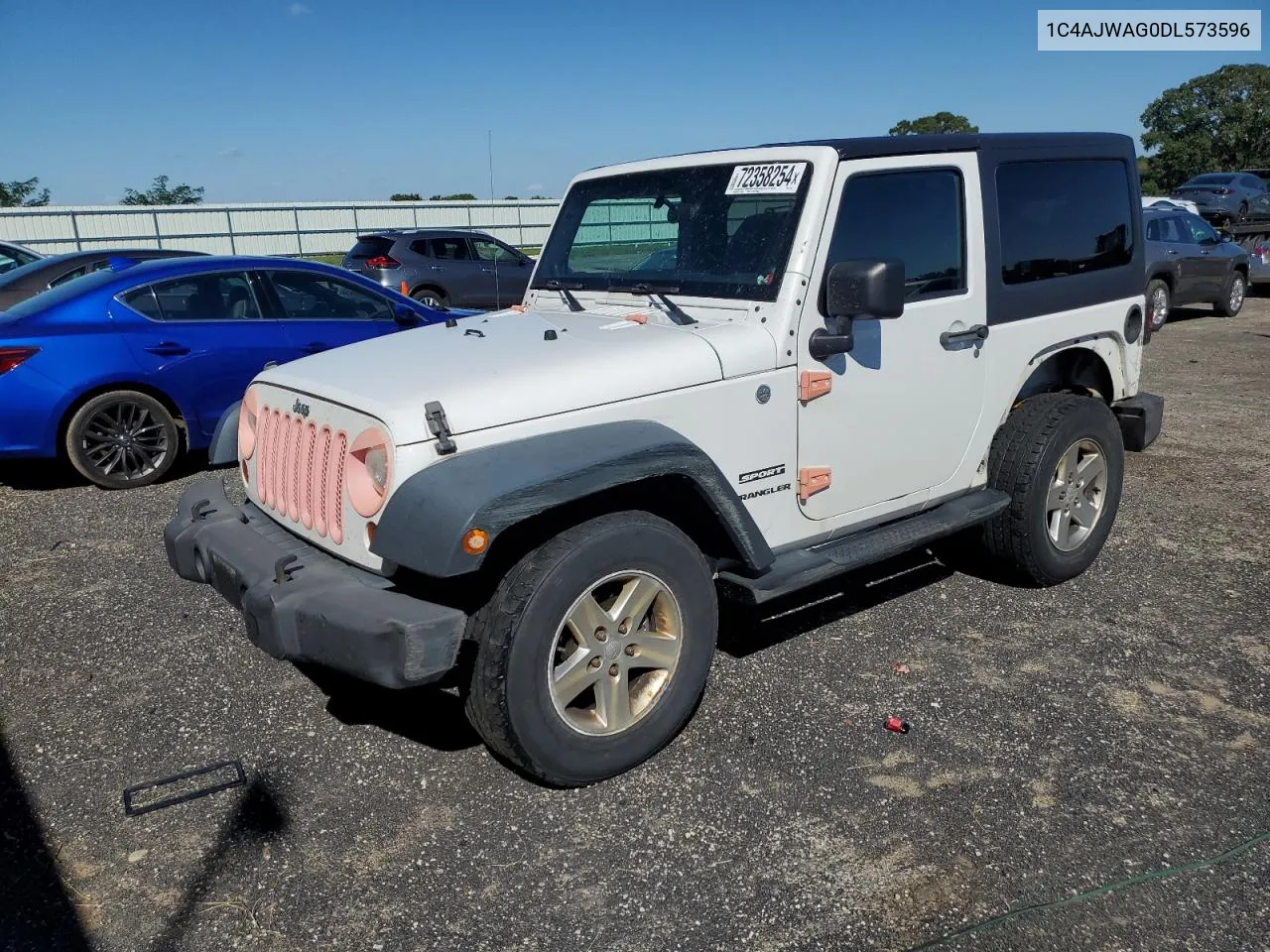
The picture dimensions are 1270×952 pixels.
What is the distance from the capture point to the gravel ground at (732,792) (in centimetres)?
267

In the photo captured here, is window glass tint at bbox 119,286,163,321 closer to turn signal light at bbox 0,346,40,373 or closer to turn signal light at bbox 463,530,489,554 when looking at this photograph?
turn signal light at bbox 0,346,40,373

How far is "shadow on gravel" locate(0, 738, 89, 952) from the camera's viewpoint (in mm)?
2639

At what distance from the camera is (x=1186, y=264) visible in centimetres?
1395

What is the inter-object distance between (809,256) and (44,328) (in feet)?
17.7

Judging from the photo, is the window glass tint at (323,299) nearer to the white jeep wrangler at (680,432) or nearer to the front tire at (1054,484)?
the white jeep wrangler at (680,432)

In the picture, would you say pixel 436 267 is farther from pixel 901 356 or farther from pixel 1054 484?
pixel 901 356

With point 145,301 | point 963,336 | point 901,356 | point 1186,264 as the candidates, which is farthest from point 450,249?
point 901,356

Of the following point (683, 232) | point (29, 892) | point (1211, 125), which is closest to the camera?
point (29, 892)

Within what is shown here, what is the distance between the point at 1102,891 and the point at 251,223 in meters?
27.8

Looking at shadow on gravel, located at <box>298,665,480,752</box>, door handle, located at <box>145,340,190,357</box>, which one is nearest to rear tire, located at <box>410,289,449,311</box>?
door handle, located at <box>145,340,190,357</box>

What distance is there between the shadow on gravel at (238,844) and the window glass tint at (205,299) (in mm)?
4655

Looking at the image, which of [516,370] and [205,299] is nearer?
[516,370]

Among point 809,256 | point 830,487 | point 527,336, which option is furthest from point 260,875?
point 809,256

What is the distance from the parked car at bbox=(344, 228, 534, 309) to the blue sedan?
788 cm
